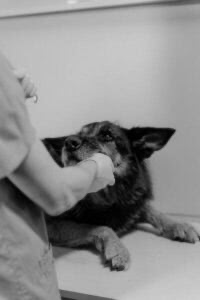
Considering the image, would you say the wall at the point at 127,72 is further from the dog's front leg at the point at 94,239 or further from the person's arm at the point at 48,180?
the person's arm at the point at 48,180

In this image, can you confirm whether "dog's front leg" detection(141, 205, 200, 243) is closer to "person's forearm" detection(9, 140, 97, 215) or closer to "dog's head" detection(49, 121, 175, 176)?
"dog's head" detection(49, 121, 175, 176)

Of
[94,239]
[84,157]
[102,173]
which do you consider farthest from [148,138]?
[102,173]

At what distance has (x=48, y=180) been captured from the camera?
2.04 ft

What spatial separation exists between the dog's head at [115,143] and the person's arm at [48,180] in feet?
1.33

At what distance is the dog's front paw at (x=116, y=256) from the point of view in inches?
38.4

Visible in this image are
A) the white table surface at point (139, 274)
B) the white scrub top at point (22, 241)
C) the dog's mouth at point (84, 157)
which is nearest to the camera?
the white scrub top at point (22, 241)

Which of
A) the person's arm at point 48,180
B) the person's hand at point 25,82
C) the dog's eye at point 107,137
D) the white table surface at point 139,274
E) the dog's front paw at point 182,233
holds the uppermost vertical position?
the person's hand at point 25,82

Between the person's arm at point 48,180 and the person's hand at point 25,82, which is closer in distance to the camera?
the person's arm at point 48,180

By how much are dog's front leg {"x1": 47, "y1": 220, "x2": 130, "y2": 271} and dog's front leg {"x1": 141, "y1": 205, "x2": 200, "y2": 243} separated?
0.17m

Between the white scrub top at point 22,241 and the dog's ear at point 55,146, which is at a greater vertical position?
the white scrub top at point 22,241

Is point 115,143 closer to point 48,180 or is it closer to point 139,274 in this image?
point 139,274

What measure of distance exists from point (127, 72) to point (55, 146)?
0.31m

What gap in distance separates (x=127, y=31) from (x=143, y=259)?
2.11 feet

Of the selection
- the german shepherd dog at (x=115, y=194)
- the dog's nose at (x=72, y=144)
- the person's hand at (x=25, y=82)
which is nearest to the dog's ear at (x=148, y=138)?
the german shepherd dog at (x=115, y=194)
